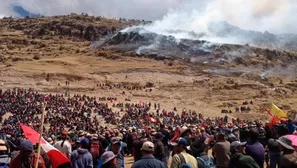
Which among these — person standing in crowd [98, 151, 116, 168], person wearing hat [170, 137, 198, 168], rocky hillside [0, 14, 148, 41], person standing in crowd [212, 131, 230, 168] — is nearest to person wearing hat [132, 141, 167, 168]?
person wearing hat [170, 137, 198, 168]

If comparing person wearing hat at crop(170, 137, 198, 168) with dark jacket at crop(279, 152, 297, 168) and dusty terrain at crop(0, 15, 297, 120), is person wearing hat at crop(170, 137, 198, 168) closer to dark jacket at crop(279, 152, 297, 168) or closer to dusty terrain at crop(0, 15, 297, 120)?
dark jacket at crop(279, 152, 297, 168)

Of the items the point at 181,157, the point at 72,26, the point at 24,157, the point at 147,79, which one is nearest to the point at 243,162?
the point at 181,157

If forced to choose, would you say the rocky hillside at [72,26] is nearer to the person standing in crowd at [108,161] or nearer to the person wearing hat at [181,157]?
the person wearing hat at [181,157]

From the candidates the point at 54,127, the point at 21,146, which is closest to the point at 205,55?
the point at 54,127

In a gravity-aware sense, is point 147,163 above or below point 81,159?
above

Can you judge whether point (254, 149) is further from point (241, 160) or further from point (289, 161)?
point (289, 161)

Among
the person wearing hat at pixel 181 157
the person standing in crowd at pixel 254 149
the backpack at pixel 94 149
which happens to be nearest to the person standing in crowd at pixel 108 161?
the person wearing hat at pixel 181 157

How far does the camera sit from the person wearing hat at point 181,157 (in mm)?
6227

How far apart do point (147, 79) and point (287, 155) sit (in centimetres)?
6463

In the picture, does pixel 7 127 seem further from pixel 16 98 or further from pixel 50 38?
pixel 50 38

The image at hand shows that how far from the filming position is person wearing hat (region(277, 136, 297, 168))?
5.63 metres

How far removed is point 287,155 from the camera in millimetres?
5750

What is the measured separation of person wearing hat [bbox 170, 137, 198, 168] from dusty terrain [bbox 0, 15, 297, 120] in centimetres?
4212

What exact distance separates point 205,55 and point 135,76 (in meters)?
27.6
